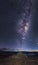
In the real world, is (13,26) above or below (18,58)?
above

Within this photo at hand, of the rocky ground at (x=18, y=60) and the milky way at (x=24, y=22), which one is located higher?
the milky way at (x=24, y=22)

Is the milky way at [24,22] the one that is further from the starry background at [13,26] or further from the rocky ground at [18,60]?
the rocky ground at [18,60]

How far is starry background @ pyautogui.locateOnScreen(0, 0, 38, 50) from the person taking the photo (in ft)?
21.0

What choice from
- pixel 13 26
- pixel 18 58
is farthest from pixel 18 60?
pixel 13 26

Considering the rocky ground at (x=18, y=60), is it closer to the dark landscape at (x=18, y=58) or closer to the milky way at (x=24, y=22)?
the dark landscape at (x=18, y=58)

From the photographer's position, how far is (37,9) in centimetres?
643

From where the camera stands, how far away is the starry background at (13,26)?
21.0ft

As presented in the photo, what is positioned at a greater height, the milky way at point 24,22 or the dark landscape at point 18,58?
the milky way at point 24,22

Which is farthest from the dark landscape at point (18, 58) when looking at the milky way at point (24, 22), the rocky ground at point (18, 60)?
the milky way at point (24, 22)

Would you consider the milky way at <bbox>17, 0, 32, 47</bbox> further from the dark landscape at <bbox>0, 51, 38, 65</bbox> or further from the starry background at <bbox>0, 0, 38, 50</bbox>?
the dark landscape at <bbox>0, 51, 38, 65</bbox>

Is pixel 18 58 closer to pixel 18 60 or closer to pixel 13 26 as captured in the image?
pixel 18 60

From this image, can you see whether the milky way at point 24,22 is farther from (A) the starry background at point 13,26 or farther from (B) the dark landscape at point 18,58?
(B) the dark landscape at point 18,58

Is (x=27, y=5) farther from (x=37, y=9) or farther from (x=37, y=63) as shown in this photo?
(x=37, y=63)

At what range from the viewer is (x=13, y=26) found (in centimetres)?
642
